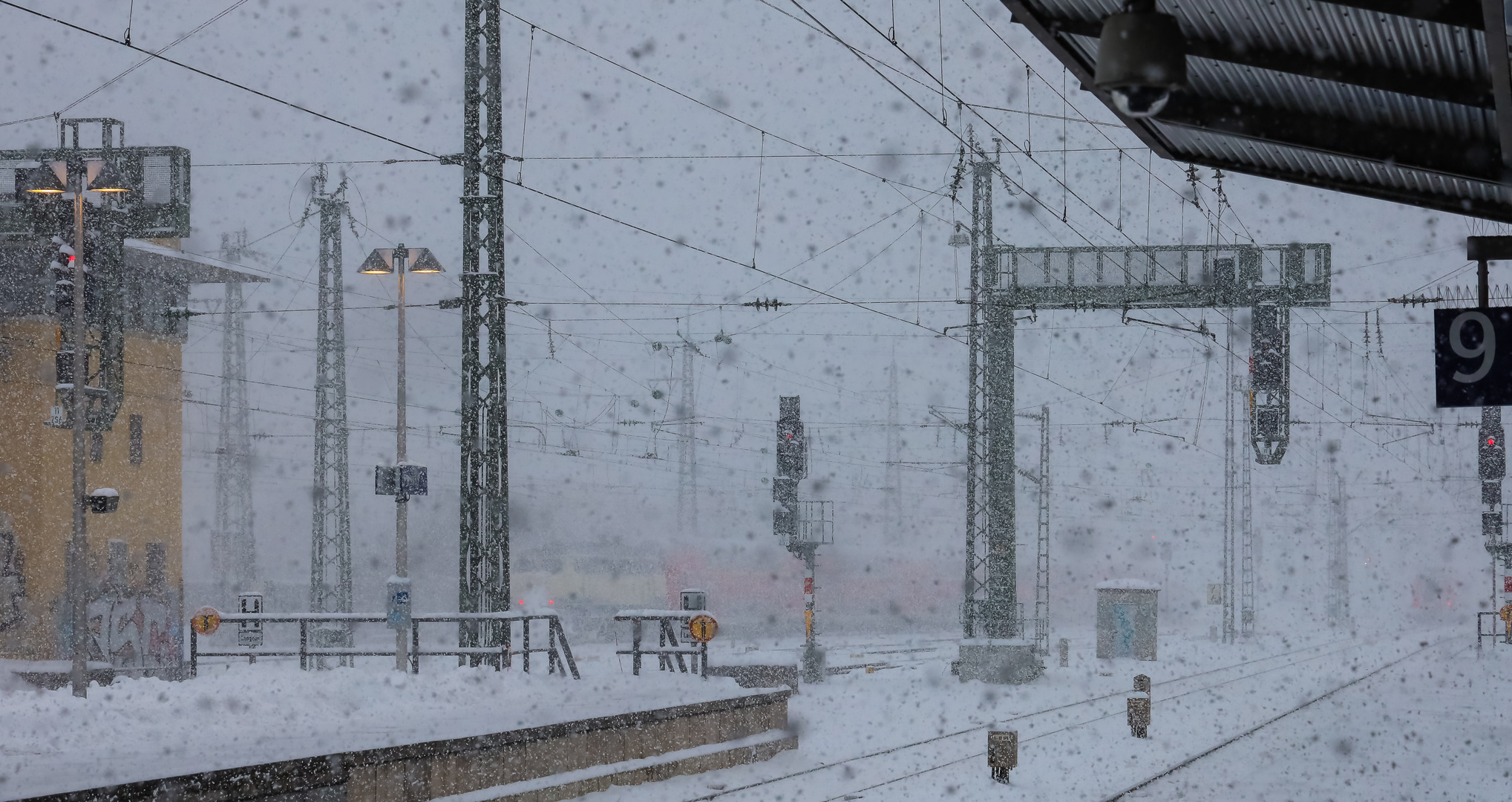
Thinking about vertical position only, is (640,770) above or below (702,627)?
below

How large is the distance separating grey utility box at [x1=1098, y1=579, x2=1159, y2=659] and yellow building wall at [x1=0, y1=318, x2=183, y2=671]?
23.1 m

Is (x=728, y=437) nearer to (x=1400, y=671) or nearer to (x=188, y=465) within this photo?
(x=188, y=465)

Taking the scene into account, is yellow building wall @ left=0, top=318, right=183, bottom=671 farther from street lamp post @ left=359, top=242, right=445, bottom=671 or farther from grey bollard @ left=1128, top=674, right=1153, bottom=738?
grey bollard @ left=1128, top=674, right=1153, bottom=738

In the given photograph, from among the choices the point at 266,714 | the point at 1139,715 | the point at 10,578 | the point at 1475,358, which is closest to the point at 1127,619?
the point at 1139,715

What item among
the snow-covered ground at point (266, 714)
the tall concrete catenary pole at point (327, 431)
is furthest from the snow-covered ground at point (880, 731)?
the tall concrete catenary pole at point (327, 431)

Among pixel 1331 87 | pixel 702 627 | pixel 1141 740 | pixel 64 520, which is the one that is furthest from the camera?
pixel 64 520

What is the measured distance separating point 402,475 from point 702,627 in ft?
16.7

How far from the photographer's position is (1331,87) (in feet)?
30.6

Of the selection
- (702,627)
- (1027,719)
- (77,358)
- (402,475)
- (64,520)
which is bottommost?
(1027,719)

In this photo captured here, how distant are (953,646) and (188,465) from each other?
4300 cm

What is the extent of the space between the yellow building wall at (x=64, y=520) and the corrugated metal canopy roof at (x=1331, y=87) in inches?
1011

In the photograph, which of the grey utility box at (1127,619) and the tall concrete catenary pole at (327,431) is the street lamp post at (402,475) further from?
the grey utility box at (1127,619)

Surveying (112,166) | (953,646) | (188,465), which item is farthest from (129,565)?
(188,465)

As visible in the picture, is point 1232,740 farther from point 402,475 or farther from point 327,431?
point 327,431
